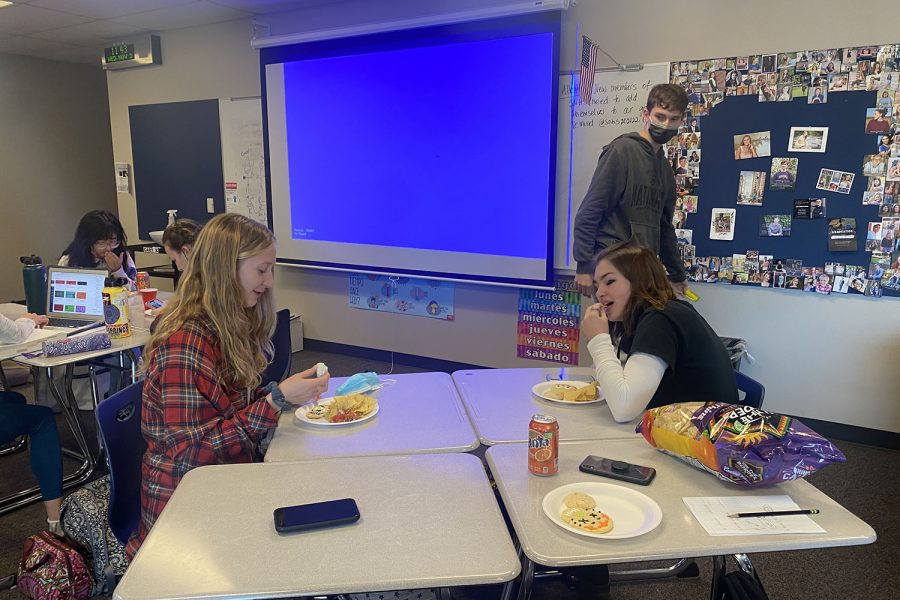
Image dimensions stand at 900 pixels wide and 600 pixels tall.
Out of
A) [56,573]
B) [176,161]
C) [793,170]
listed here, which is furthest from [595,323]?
[176,161]

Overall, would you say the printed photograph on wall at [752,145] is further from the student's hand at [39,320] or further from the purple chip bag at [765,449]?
the student's hand at [39,320]

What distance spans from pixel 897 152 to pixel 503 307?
87.7 inches

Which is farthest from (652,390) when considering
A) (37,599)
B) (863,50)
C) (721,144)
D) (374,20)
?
(374,20)

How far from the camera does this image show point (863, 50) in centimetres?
282

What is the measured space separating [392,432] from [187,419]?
0.50m

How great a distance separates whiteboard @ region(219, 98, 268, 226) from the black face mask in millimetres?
3060

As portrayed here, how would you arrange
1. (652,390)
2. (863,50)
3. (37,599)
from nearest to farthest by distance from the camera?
(652,390) < (37,599) < (863,50)

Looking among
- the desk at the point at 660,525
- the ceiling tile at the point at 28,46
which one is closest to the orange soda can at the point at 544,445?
the desk at the point at 660,525

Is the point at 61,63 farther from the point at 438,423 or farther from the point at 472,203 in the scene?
the point at 438,423

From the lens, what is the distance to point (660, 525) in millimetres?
1137

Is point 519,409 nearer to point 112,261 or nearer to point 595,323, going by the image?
point 595,323

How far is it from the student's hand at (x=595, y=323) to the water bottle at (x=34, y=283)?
3043mm

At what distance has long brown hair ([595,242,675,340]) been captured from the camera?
1.74m

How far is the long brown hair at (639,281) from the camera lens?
1735 millimetres
